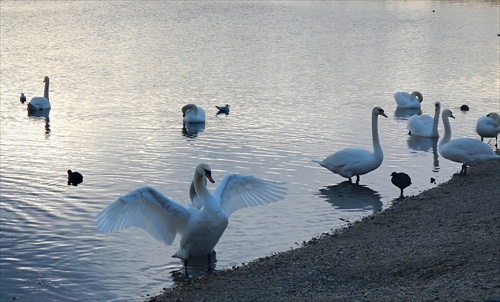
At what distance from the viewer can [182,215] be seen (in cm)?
991

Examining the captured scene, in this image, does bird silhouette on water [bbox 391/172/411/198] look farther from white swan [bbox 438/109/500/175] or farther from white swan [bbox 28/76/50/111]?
white swan [bbox 28/76/50/111]

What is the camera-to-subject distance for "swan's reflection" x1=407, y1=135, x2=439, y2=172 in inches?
709

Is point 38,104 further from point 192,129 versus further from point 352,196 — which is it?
point 352,196

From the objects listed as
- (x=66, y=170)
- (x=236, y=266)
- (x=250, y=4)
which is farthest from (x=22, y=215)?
(x=250, y=4)

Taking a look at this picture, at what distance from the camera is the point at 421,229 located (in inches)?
430

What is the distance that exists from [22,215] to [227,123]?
26.9 ft

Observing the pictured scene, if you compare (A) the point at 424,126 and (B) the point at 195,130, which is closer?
(A) the point at 424,126

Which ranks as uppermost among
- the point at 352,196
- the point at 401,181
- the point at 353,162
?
the point at 353,162

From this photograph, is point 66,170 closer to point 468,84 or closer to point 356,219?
point 356,219

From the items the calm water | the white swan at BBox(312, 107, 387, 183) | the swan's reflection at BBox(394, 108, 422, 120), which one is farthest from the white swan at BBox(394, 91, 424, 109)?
the white swan at BBox(312, 107, 387, 183)

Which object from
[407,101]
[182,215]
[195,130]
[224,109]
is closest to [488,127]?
[407,101]

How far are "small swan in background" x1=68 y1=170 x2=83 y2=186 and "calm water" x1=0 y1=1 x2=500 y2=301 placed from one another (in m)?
0.21

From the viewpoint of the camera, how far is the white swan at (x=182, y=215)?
9469 mm

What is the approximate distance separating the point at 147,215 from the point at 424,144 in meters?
10.0
